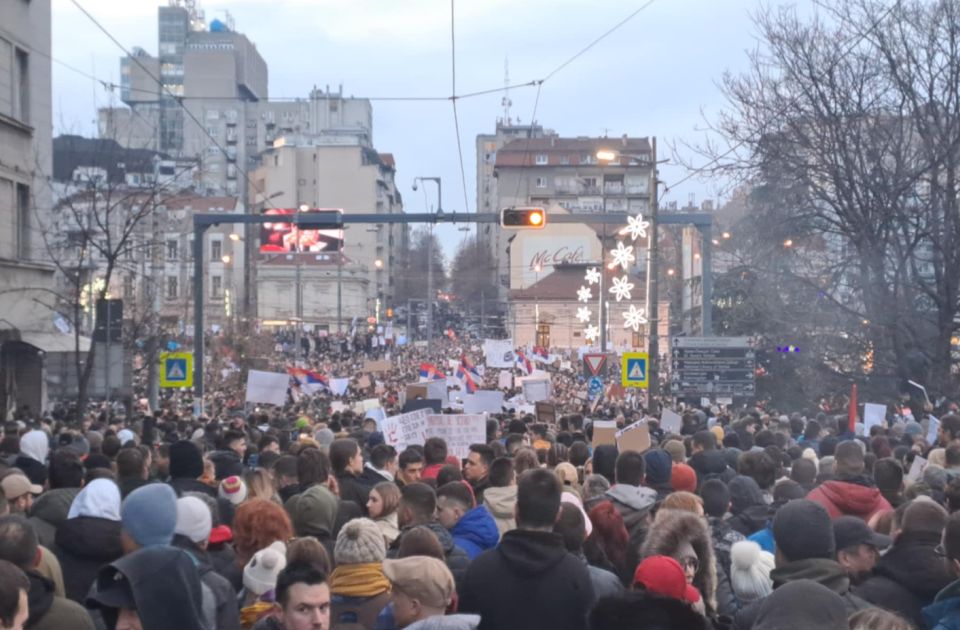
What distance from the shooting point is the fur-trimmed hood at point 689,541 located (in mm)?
5961

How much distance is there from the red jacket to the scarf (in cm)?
314

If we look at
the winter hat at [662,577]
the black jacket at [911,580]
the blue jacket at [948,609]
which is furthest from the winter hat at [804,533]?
the winter hat at [662,577]

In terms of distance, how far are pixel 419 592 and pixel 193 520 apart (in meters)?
1.57

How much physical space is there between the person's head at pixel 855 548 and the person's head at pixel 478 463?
3902 mm

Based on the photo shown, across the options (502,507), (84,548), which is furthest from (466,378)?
(84,548)

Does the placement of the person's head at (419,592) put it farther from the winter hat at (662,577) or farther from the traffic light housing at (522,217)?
the traffic light housing at (522,217)

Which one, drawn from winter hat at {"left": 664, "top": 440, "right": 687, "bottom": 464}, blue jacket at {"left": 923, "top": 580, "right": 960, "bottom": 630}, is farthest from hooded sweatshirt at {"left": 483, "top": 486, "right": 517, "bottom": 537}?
winter hat at {"left": 664, "top": 440, "right": 687, "bottom": 464}

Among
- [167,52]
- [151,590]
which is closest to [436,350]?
[151,590]

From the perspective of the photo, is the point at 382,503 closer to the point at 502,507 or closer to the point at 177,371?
the point at 502,507

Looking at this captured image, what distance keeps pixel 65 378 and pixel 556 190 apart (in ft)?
308

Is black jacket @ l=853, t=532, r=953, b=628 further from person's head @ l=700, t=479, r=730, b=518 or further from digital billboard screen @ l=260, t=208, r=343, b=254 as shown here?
digital billboard screen @ l=260, t=208, r=343, b=254

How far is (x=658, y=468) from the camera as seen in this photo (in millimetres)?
9773

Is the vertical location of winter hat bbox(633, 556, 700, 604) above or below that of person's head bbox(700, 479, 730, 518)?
above

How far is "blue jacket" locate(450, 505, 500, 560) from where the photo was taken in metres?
7.32
